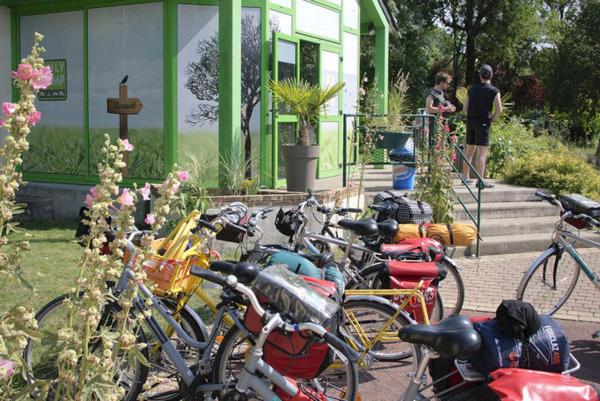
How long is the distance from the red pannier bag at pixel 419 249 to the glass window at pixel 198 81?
199 inches

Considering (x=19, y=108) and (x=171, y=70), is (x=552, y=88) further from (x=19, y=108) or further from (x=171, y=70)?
(x=19, y=108)

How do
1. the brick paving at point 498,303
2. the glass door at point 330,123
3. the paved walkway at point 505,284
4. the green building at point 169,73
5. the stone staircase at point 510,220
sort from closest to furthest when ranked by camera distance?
1. the brick paving at point 498,303
2. the paved walkway at point 505,284
3. the stone staircase at point 510,220
4. the green building at point 169,73
5. the glass door at point 330,123

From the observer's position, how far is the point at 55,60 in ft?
38.1

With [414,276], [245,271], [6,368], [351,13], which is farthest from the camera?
[351,13]

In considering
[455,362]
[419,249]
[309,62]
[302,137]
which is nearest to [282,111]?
[302,137]

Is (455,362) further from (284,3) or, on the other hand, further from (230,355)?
(284,3)

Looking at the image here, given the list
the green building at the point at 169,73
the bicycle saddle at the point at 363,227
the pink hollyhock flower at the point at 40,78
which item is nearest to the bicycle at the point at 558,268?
the bicycle saddle at the point at 363,227

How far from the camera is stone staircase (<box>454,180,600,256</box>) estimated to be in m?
9.92

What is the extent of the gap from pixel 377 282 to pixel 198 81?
589 centimetres

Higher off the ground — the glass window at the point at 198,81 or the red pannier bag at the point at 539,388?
the glass window at the point at 198,81

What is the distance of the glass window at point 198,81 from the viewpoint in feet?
33.5

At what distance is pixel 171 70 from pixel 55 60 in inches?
99.7

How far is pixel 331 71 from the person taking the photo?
1280cm

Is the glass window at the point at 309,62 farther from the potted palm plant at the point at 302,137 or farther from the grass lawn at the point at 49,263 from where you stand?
the grass lawn at the point at 49,263
